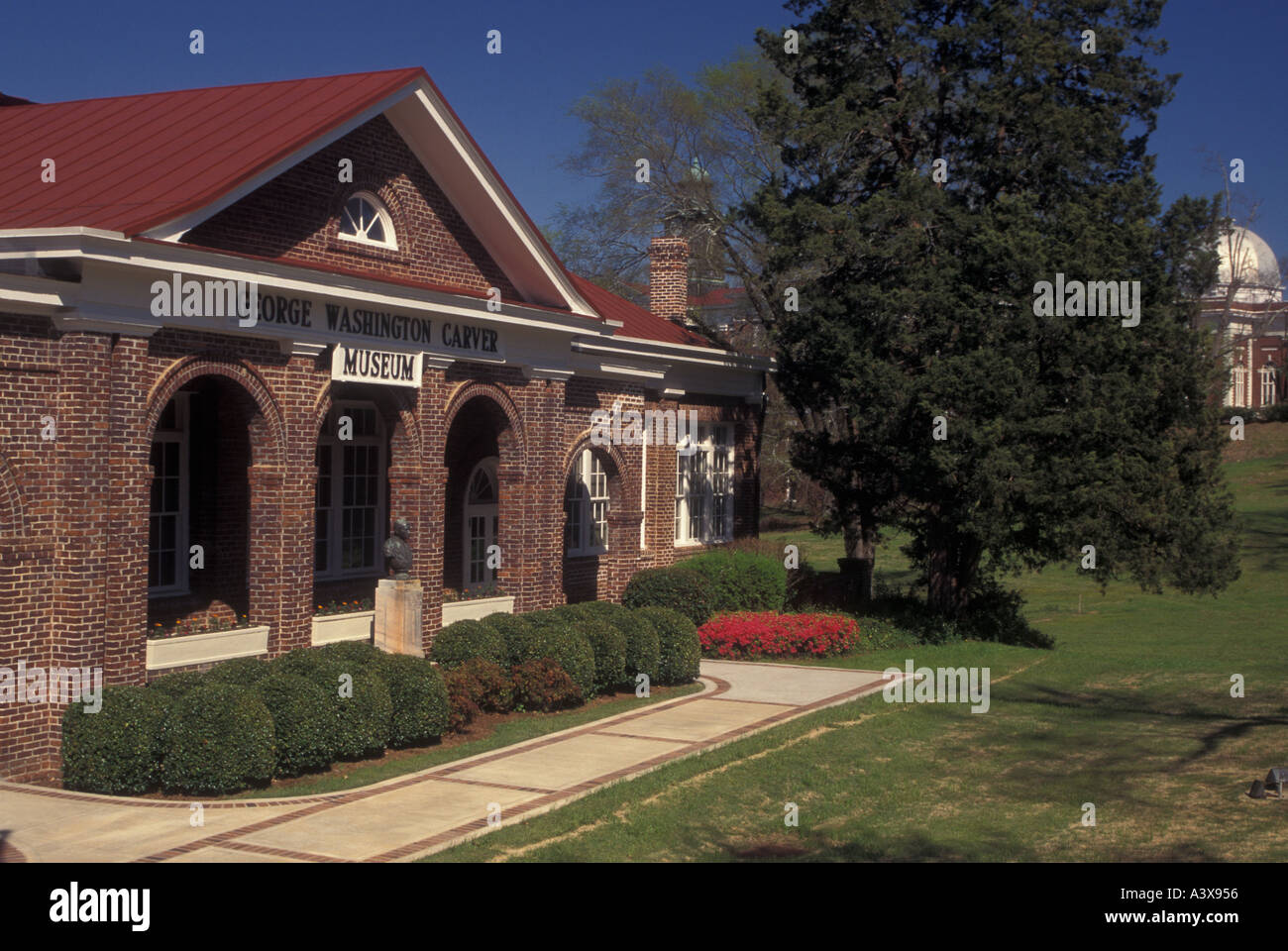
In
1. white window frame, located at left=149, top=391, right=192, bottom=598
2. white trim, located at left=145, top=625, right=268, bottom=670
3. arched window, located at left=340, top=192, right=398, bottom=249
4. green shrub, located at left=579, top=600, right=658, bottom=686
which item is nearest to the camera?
white trim, located at left=145, top=625, right=268, bottom=670

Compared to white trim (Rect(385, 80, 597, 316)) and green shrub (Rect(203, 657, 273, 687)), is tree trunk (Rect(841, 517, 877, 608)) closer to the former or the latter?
white trim (Rect(385, 80, 597, 316))

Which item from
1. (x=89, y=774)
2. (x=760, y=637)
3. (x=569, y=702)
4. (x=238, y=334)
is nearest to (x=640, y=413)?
(x=760, y=637)

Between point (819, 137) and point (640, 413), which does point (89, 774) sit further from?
point (819, 137)

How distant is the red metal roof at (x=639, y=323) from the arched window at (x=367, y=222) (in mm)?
6447

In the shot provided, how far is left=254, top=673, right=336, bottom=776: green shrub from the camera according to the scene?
11891 millimetres

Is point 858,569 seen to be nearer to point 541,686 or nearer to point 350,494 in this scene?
point 350,494

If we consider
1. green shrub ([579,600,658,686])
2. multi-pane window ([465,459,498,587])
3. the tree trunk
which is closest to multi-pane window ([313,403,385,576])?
multi-pane window ([465,459,498,587])

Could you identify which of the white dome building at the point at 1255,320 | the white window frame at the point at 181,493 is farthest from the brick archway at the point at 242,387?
the white dome building at the point at 1255,320

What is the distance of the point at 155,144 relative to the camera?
1541 cm

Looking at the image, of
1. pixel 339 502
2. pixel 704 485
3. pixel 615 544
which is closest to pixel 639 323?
pixel 704 485

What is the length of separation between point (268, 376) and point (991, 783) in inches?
342

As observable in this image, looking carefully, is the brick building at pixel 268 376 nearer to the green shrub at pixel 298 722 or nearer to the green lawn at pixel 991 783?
the green shrub at pixel 298 722

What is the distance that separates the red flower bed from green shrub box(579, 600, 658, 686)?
134 inches

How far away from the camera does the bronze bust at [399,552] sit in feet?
52.0
